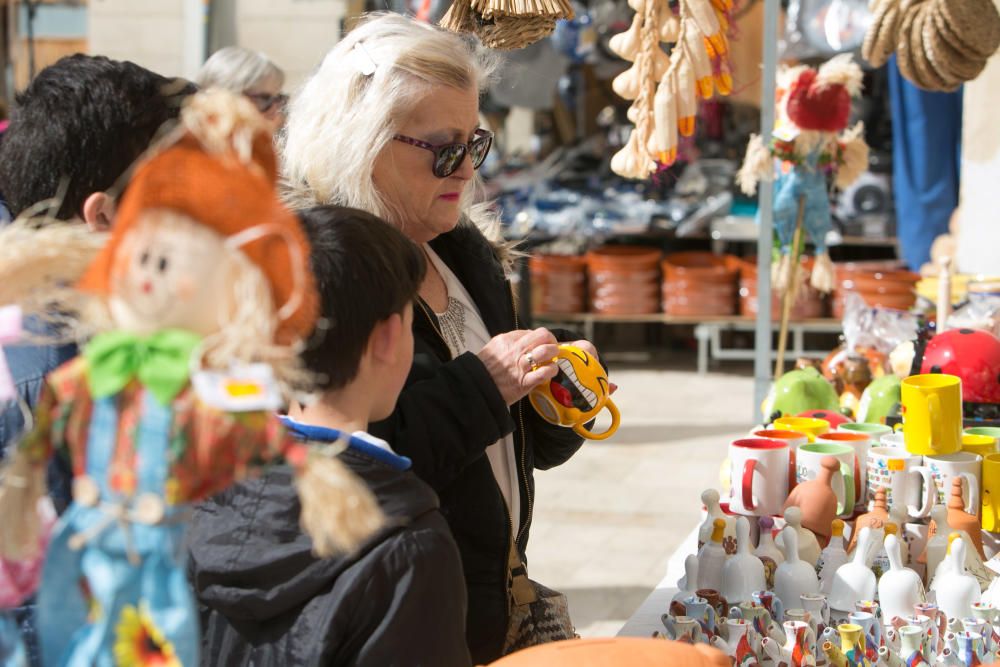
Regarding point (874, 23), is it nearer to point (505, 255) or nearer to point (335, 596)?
point (505, 255)

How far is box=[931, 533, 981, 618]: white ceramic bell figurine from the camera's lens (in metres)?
1.57

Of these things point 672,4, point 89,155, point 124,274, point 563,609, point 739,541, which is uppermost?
point 672,4

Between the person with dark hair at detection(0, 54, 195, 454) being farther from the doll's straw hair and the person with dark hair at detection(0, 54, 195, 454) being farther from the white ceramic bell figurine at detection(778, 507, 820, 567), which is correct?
the white ceramic bell figurine at detection(778, 507, 820, 567)

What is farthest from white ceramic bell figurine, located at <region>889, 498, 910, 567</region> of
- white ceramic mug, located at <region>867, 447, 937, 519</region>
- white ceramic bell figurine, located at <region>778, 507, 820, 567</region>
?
white ceramic bell figurine, located at <region>778, 507, 820, 567</region>

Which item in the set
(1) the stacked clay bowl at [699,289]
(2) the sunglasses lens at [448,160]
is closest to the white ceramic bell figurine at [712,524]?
(2) the sunglasses lens at [448,160]

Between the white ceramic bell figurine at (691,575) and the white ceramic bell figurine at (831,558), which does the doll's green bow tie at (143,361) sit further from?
the white ceramic bell figurine at (831,558)

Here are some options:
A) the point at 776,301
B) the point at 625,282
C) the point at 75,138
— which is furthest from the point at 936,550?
the point at 625,282

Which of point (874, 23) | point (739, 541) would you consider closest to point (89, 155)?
point (739, 541)

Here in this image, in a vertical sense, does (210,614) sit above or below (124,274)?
below

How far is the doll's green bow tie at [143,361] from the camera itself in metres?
0.72

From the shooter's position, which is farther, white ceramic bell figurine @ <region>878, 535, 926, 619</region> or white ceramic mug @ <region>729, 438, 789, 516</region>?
white ceramic mug @ <region>729, 438, 789, 516</region>

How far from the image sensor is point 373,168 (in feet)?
5.32

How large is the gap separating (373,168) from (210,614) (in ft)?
2.21

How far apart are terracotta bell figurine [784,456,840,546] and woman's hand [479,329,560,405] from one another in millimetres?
519
